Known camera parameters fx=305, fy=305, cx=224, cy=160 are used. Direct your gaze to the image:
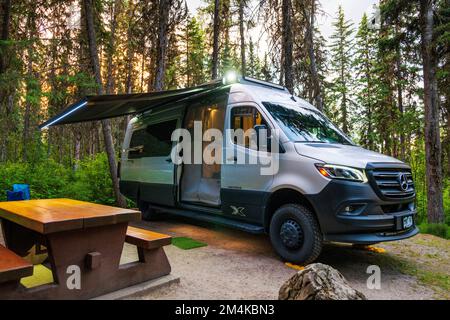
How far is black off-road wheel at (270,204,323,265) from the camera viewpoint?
4.04 metres

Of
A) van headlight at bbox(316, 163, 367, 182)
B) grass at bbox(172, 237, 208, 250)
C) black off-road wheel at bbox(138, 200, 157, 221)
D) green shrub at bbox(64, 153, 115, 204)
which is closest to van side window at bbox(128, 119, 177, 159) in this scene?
black off-road wheel at bbox(138, 200, 157, 221)

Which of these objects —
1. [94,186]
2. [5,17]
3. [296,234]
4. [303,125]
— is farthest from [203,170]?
[5,17]

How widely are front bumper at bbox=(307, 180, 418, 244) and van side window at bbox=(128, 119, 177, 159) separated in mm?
3927

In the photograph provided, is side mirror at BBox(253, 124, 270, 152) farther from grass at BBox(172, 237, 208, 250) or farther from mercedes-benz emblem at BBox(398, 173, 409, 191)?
grass at BBox(172, 237, 208, 250)

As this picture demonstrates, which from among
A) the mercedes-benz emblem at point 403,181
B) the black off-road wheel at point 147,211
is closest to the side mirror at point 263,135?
the mercedes-benz emblem at point 403,181

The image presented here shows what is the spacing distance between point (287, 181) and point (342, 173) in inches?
29.8

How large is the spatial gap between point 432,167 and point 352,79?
18.7m

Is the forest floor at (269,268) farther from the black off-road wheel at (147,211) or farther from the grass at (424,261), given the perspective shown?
the black off-road wheel at (147,211)

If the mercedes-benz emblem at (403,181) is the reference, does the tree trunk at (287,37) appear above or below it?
above

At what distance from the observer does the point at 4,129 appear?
1396cm

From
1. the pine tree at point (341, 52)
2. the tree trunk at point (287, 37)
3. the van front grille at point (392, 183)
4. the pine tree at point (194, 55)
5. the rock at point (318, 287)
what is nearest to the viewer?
the rock at point (318, 287)

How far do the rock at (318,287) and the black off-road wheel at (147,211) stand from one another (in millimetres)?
5408

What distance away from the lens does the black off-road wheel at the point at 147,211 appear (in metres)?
7.67
